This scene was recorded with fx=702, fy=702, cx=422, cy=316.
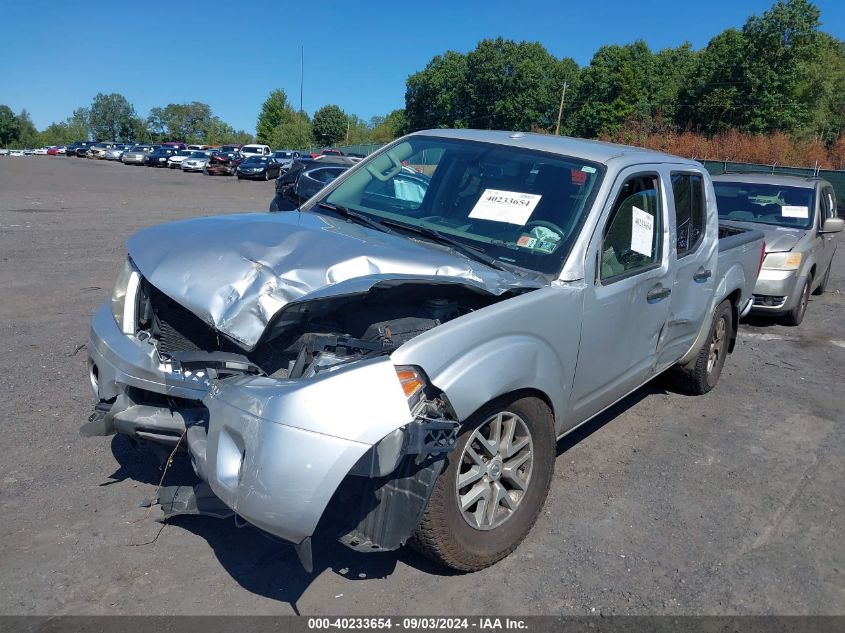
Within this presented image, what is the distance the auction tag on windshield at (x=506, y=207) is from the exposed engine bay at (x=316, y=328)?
2.22 ft

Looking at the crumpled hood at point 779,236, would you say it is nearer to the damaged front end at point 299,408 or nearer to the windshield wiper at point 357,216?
the windshield wiper at point 357,216

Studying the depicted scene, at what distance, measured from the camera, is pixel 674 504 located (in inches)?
156

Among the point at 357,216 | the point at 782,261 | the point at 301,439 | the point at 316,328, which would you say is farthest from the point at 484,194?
the point at 782,261

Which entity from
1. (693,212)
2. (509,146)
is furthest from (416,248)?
(693,212)

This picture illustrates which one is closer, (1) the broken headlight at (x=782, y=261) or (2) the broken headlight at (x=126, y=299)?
(2) the broken headlight at (x=126, y=299)

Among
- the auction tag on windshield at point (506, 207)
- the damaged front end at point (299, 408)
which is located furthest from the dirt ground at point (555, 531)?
the auction tag on windshield at point (506, 207)

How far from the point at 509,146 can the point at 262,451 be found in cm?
257

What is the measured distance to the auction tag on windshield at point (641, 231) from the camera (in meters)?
4.02

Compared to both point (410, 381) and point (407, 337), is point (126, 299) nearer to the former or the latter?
point (407, 337)

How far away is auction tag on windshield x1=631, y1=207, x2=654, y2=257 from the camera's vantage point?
13.2ft

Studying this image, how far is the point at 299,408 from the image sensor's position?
8.05ft

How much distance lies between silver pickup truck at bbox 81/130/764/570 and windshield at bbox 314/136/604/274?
1cm

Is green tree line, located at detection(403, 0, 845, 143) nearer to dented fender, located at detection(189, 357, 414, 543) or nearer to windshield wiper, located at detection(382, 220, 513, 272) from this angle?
windshield wiper, located at detection(382, 220, 513, 272)

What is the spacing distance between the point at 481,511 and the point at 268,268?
142 cm
